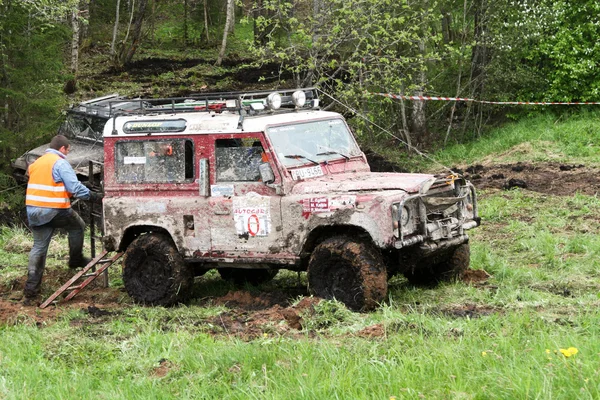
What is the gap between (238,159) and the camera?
909cm

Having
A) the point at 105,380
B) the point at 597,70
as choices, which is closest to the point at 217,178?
the point at 105,380

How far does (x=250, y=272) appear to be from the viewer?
10500 millimetres

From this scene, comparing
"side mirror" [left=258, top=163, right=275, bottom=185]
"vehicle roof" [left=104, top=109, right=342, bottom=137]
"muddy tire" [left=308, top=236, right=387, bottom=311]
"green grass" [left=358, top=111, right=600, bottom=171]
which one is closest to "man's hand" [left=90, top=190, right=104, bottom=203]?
"vehicle roof" [left=104, top=109, right=342, bottom=137]

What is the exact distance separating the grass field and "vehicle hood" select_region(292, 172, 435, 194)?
1.18 meters

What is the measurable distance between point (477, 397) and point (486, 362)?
581 mm

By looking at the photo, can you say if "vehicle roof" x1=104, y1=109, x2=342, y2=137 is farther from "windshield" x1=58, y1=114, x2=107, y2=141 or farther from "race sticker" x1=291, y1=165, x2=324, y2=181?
"windshield" x1=58, y1=114, x2=107, y2=141

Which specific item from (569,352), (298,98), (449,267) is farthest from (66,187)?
(569,352)

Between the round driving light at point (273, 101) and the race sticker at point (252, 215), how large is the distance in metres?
1.12

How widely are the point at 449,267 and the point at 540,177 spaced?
812 centimetres

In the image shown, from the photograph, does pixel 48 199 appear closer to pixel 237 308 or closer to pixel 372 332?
pixel 237 308

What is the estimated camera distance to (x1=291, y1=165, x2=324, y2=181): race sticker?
8781mm

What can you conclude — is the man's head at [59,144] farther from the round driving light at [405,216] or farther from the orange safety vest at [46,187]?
the round driving light at [405,216]

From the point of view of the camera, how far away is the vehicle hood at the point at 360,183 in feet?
27.2

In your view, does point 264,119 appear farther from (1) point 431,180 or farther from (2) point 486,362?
(2) point 486,362
